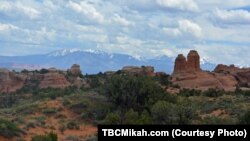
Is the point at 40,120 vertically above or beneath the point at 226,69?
beneath

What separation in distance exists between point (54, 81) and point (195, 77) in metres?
29.3

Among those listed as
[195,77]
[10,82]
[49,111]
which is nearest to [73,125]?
[49,111]

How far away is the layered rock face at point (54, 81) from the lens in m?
91.0

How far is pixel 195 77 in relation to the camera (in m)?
77.3

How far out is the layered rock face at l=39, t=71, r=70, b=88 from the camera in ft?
299

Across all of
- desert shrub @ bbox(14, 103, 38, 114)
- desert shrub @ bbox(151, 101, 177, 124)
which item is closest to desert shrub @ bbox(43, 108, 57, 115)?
desert shrub @ bbox(14, 103, 38, 114)

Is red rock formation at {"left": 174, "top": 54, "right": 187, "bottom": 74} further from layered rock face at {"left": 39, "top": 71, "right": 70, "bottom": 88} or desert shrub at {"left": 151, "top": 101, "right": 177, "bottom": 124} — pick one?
desert shrub at {"left": 151, "top": 101, "right": 177, "bottom": 124}

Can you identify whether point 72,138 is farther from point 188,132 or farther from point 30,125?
point 188,132

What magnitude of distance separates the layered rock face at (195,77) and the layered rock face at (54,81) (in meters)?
23.5

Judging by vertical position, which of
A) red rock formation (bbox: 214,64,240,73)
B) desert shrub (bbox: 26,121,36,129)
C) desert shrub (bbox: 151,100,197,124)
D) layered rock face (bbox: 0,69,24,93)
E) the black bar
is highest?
red rock formation (bbox: 214,64,240,73)

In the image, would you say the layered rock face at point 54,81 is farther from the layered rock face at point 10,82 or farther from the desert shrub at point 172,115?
the desert shrub at point 172,115

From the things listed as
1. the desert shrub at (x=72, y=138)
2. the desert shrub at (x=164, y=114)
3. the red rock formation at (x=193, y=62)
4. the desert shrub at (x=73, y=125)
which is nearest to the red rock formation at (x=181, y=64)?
the red rock formation at (x=193, y=62)

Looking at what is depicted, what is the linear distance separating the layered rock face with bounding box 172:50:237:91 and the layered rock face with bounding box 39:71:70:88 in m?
23.5

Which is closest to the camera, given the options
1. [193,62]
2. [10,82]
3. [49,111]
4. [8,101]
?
[49,111]
